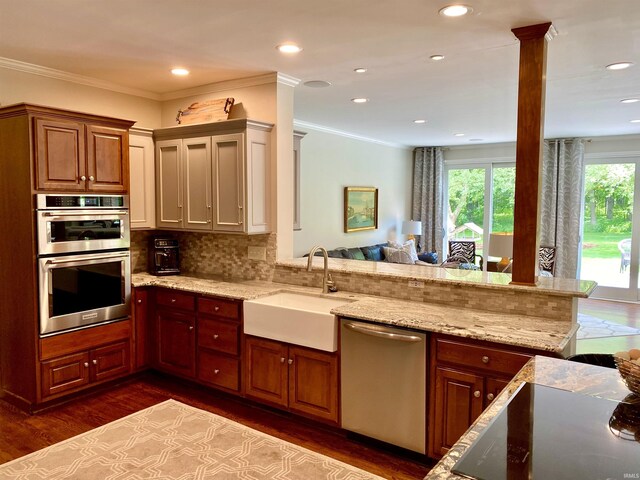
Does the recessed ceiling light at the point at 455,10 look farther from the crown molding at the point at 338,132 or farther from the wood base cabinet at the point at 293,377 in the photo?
the crown molding at the point at 338,132

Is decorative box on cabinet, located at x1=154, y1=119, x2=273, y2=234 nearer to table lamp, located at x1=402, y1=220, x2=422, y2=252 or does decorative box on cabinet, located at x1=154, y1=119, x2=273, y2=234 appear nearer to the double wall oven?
the double wall oven

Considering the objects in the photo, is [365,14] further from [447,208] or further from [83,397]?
[447,208]

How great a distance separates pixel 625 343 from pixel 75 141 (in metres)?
5.93

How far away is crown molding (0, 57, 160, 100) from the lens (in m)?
3.58

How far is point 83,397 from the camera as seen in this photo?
3754 mm

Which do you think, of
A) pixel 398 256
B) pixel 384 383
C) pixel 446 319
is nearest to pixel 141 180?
pixel 384 383

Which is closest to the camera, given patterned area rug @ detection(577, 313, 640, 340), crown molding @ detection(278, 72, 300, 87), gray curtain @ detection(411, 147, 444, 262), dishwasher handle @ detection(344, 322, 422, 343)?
dishwasher handle @ detection(344, 322, 422, 343)

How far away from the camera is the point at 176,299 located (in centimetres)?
396

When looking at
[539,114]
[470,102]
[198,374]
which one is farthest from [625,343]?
[198,374]

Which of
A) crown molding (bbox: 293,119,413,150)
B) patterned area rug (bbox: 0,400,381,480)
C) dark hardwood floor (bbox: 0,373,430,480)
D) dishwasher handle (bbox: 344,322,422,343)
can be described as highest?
crown molding (bbox: 293,119,413,150)

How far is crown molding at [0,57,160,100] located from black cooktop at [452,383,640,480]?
154 inches

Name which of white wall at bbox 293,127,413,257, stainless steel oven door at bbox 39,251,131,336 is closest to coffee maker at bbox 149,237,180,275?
stainless steel oven door at bbox 39,251,131,336

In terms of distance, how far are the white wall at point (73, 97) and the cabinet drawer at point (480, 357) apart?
124 inches

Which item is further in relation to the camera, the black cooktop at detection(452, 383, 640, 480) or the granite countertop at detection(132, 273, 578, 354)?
the granite countertop at detection(132, 273, 578, 354)
